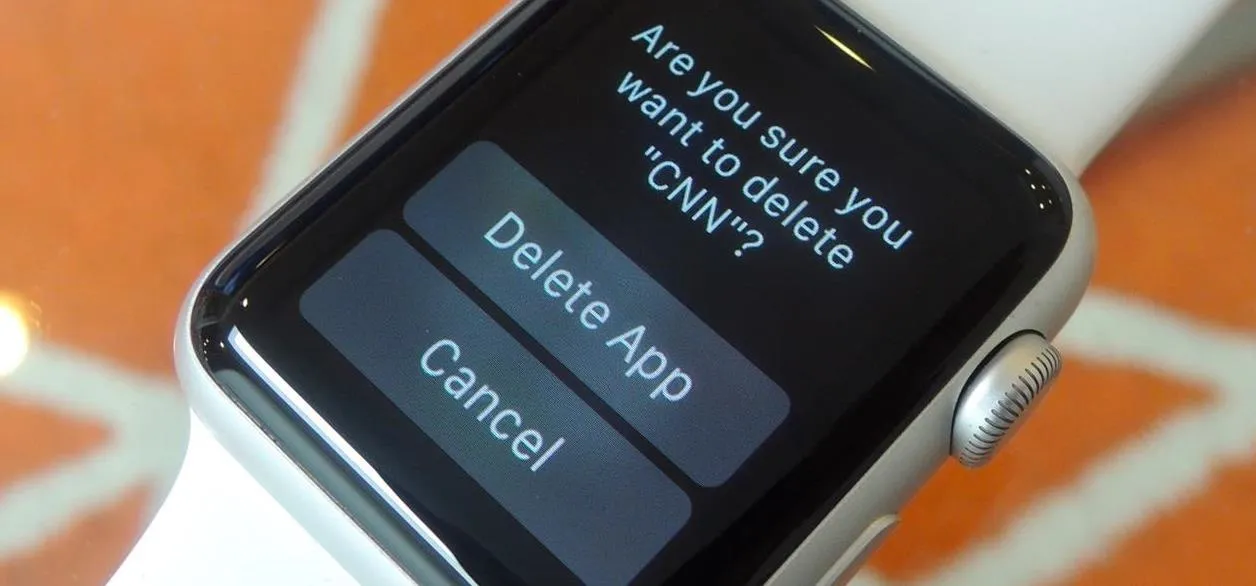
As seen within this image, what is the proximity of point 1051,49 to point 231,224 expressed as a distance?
29cm

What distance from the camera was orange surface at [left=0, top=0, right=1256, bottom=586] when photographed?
0.42 meters

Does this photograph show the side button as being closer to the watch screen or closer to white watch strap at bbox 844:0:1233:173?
the watch screen

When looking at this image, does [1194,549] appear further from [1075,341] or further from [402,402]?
[402,402]

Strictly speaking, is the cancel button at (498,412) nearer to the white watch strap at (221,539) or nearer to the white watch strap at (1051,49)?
the white watch strap at (221,539)

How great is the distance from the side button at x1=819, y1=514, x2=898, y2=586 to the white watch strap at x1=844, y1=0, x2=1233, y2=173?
12cm

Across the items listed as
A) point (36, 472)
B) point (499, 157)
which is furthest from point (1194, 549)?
point (36, 472)

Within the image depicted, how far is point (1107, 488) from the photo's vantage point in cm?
42

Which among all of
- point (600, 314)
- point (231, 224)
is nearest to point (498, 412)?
point (600, 314)

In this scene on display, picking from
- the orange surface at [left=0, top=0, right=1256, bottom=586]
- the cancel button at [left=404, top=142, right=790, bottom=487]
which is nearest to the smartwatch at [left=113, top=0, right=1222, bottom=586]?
the cancel button at [left=404, top=142, right=790, bottom=487]

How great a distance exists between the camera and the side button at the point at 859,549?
315mm

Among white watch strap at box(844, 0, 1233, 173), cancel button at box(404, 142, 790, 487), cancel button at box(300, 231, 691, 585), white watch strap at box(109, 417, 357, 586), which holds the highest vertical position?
white watch strap at box(844, 0, 1233, 173)

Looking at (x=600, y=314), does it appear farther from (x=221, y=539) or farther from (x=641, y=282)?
(x=221, y=539)

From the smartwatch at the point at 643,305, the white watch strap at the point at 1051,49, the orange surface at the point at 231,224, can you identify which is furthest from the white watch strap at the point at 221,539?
the white watch strap at the point at 1051,49

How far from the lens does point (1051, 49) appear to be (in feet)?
1.19
